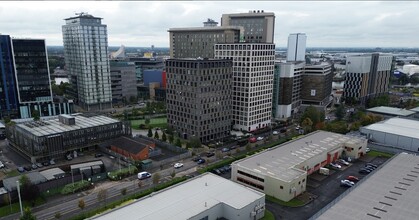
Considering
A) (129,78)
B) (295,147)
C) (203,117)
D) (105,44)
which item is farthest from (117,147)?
(129,78)

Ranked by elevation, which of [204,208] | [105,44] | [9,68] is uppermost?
[105,44]

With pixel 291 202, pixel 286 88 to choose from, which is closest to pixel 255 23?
pixel 286 88

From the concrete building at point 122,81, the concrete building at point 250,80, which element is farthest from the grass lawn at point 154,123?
the concrete building at point 122,81

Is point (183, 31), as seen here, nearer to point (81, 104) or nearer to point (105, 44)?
point (105, 44)

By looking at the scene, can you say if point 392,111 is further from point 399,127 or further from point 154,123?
point 154,123

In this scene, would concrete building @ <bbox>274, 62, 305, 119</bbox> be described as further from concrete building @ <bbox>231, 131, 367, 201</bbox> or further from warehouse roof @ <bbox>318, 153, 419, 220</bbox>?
warehouse roof @ <bbox>318, 153, 419, 220</bbox>

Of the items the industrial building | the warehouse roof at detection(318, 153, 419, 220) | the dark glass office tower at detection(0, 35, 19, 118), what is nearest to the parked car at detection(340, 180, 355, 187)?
the warehouse roof at detection(318, 153, 419, 220)
